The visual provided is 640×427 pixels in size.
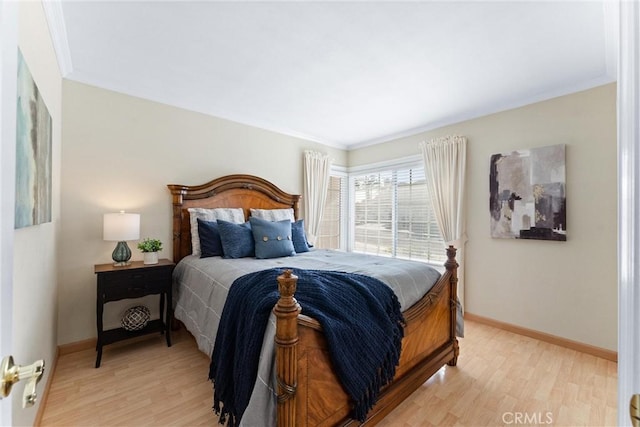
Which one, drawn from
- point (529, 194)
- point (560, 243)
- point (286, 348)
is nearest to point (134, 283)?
point (286, 348)

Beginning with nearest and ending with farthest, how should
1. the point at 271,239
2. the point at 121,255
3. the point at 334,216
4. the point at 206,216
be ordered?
the point at 121,255 < the point at 271,239 < the point at 206,216 < the point at 334,216

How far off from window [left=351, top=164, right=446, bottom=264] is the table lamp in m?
3.32

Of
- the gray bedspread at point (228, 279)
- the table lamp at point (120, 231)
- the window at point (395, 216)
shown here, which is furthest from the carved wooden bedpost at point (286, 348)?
the window at point (395, 216)

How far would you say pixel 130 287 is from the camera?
7.91ft

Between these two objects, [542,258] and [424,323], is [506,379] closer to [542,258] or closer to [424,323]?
[424,323]

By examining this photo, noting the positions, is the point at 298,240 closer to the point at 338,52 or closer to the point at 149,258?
the point at 149,258

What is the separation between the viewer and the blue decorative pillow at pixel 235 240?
275 centimetres

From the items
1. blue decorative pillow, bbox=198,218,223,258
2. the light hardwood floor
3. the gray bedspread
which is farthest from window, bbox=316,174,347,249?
the light hardwood floor

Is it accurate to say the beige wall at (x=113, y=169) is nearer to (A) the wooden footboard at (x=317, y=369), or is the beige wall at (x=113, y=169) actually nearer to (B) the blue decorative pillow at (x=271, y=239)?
(B) the blue decorative pillow at (x=271, y=239)

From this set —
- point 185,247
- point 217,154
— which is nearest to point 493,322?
point 185,247

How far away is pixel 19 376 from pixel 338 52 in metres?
2.35

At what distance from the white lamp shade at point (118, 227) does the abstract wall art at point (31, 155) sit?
58 cm

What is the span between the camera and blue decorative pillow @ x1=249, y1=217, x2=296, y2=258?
2.81m

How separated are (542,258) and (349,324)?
2.53 metres
